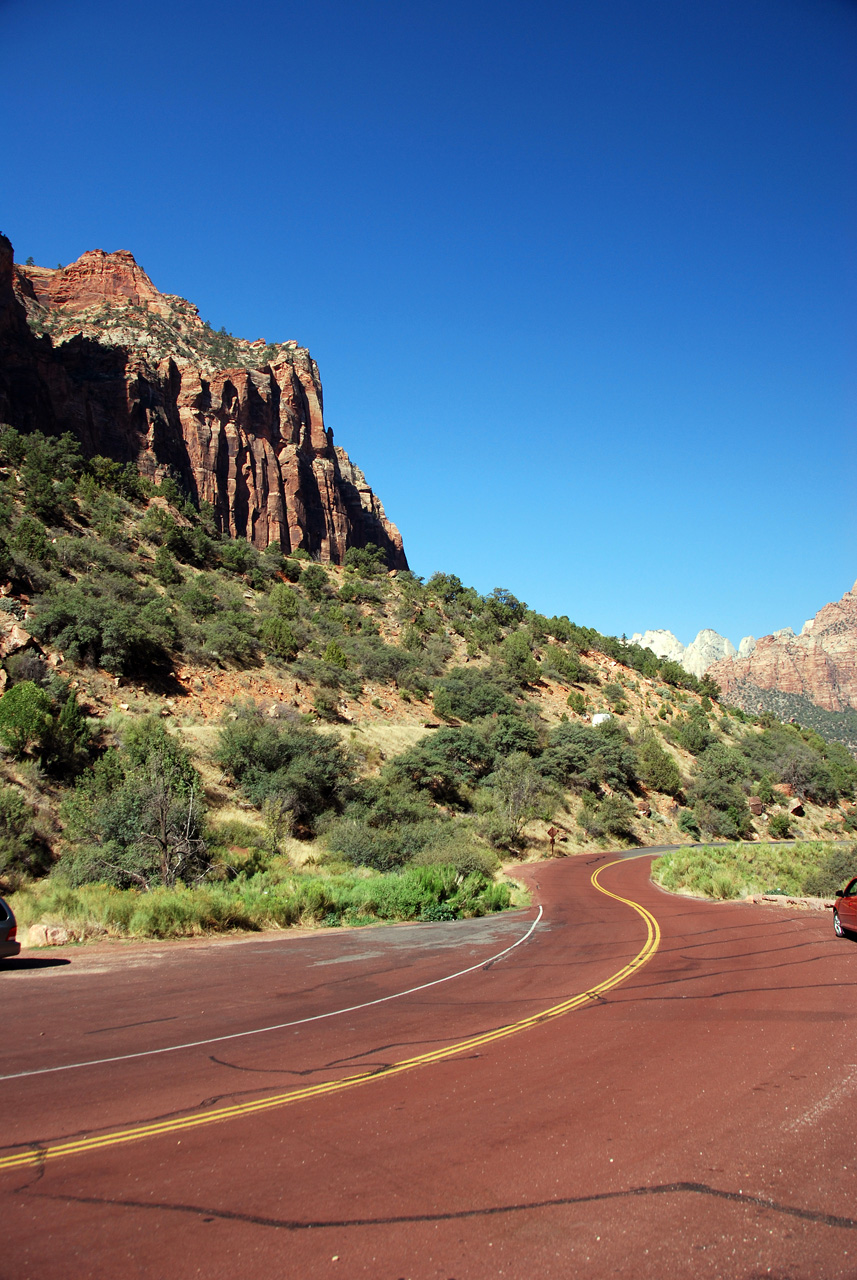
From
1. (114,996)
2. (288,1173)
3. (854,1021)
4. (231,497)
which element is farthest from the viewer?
(231,497)

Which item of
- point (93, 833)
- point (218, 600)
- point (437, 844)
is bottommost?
point (437, 844)

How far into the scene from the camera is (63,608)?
114 feet

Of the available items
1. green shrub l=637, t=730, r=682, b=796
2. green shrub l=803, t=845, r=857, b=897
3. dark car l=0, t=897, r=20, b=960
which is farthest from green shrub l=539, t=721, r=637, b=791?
dark car l=0, t=897, r=20, b=960

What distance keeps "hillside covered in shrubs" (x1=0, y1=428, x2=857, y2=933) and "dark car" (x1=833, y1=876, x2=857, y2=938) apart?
949cm

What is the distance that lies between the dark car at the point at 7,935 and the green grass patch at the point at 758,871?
755 inches

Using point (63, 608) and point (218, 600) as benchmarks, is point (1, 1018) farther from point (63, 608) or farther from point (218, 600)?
point (218, 600)

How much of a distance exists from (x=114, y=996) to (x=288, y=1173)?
5.85 meters

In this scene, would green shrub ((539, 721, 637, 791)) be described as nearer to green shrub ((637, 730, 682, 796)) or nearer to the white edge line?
green shrub ((637, 730, 682, 796))

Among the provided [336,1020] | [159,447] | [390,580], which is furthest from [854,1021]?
[159,447]

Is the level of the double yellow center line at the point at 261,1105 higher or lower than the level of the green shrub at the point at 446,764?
lower

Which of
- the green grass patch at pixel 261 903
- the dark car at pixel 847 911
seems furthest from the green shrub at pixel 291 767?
the dark car at pixel 847 911

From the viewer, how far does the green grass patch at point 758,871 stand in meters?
20.5

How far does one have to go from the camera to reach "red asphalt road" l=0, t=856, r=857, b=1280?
3.56 metres

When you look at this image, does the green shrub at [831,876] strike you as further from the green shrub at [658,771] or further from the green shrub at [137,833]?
the green shrub at [658,771]
